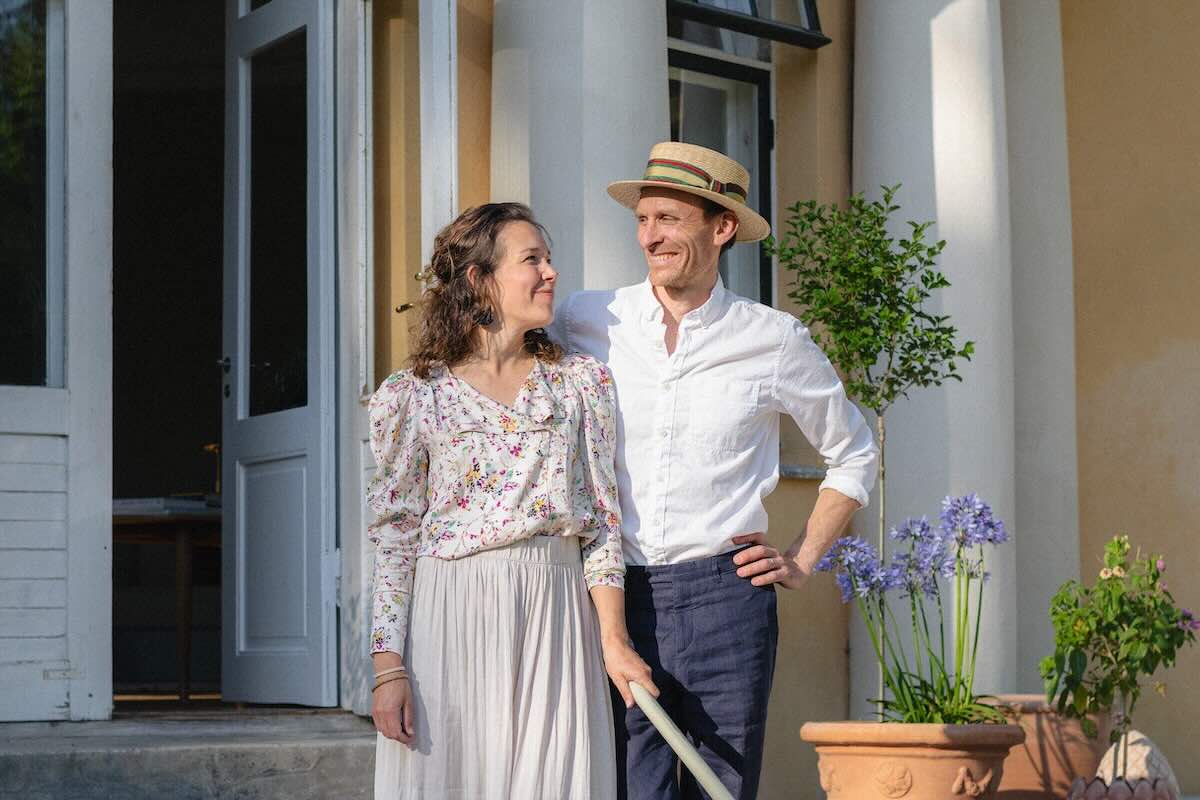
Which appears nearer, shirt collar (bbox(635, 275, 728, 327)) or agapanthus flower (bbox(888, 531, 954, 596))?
shirt collar (bbox(635, 275, 728, 327))

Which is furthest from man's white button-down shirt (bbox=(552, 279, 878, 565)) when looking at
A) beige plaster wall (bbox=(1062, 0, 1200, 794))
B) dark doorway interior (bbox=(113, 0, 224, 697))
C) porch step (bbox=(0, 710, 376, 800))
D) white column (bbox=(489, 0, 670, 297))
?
dark doorway interior (bbox=(113, 0, 224, 697))

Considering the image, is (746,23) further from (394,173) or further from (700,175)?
(700,175)

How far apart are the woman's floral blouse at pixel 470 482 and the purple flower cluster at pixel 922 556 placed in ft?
5.93

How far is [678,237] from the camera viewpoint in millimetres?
2998

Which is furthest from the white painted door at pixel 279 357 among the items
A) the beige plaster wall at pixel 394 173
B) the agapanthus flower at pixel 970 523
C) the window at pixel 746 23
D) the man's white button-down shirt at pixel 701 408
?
the man's white button-down shirt at pixel 701 408

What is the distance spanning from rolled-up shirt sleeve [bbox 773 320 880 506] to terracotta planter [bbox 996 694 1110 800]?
6.09ft

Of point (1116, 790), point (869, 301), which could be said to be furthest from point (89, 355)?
point (1116, 790)

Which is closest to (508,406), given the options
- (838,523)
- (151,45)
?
(838,523)

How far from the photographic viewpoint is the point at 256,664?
5441 millimetres

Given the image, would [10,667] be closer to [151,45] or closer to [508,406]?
[508,406]

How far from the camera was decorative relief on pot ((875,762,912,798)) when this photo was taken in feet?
14.1

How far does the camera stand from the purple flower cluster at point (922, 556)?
4512 millimetres

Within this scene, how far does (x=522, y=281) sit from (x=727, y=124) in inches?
137

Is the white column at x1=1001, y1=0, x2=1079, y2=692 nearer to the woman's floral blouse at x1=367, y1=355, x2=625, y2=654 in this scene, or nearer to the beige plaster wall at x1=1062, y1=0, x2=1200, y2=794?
the beige plaster wall at x1=1062, y1=0, x2=1200, y2=794
